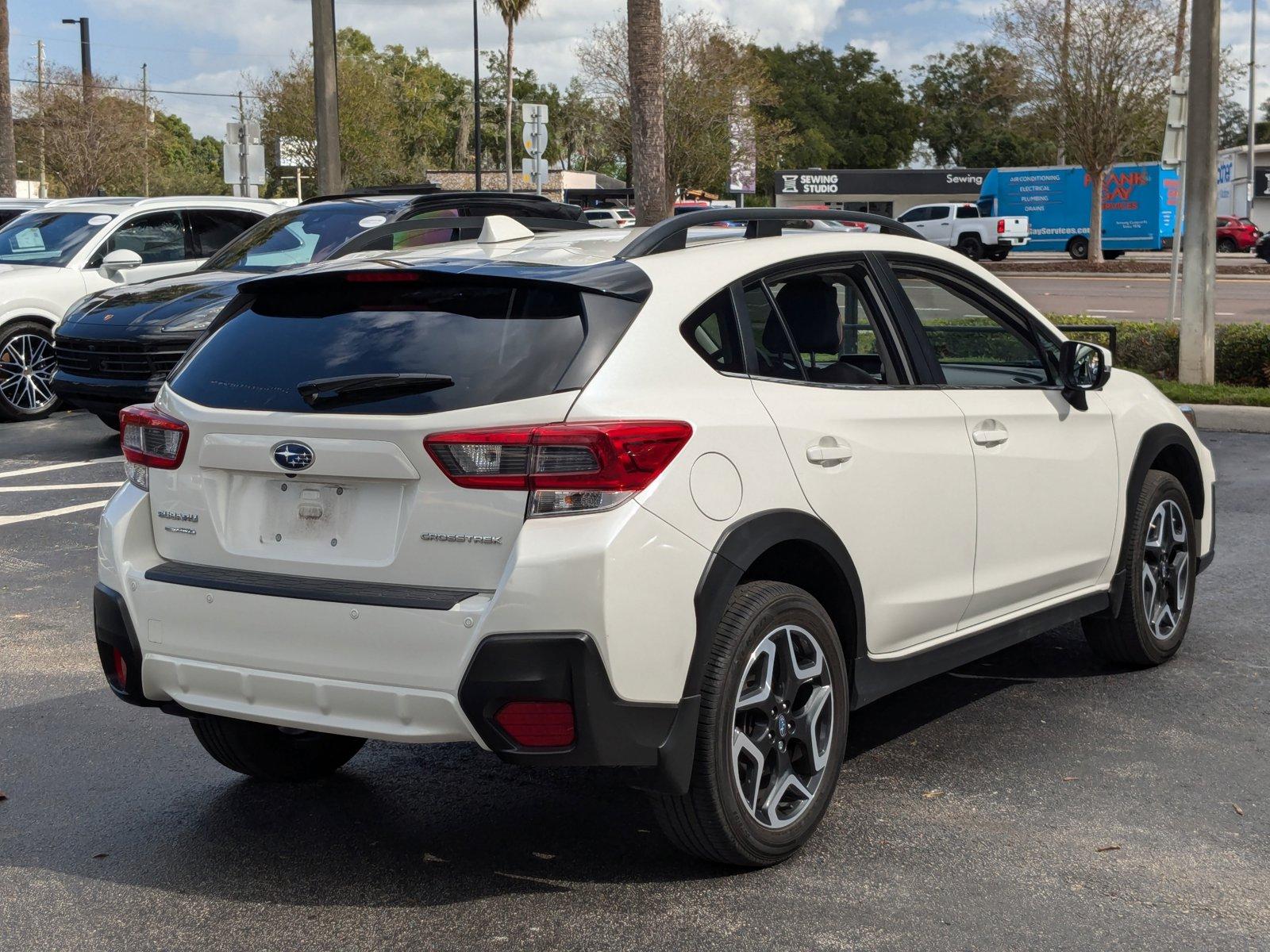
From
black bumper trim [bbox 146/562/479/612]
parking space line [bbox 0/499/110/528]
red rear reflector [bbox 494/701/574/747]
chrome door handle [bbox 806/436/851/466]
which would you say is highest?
chrome door handle [bbox 806/436/851/466]

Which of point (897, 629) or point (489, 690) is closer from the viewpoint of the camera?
point (489, 690)

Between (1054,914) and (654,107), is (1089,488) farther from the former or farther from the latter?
(654,107)

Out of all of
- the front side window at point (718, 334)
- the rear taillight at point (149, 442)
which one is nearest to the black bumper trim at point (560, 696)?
the front side window at point (718, 334)

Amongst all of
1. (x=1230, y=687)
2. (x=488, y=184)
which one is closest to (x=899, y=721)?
(x=1230, y=687)

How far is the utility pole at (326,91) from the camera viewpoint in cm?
1909

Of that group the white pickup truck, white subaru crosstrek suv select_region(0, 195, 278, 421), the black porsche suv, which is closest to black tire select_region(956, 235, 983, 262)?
the white pickup truck

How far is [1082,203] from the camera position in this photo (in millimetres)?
51500

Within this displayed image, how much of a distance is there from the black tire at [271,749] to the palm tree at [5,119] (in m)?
27.9

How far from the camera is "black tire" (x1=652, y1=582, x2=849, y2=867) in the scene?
12.1 ft

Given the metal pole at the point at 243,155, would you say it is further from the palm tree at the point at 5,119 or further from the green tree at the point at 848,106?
the green tree at the point at 848,106

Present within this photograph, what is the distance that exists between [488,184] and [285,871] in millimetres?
79976

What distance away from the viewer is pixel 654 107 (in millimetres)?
16078

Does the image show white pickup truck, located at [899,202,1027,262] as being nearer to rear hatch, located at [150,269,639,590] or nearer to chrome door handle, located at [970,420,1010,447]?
chrome door handle, located at [970,420,1010,447]

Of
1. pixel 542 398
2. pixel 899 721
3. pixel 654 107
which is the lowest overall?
pixel 899 721
